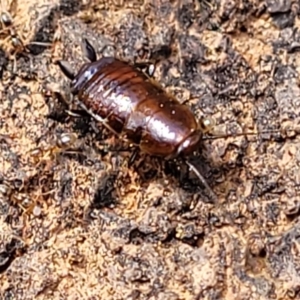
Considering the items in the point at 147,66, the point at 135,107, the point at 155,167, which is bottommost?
the point at 155,167

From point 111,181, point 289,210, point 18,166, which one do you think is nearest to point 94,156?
point 111,181

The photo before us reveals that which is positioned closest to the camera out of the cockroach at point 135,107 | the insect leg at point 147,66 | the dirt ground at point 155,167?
the dirt ground at point 155,167

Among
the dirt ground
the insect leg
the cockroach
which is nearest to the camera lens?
the dirt ground

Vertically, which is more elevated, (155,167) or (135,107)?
(135,107)

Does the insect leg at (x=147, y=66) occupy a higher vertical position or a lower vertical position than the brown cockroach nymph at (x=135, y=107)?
higher

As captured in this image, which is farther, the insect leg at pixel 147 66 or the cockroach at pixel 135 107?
the insect leg at pixel 147 66

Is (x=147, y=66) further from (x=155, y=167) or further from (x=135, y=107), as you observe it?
(x=155, y=167)

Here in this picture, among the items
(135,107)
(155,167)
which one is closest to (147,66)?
(135,107)
